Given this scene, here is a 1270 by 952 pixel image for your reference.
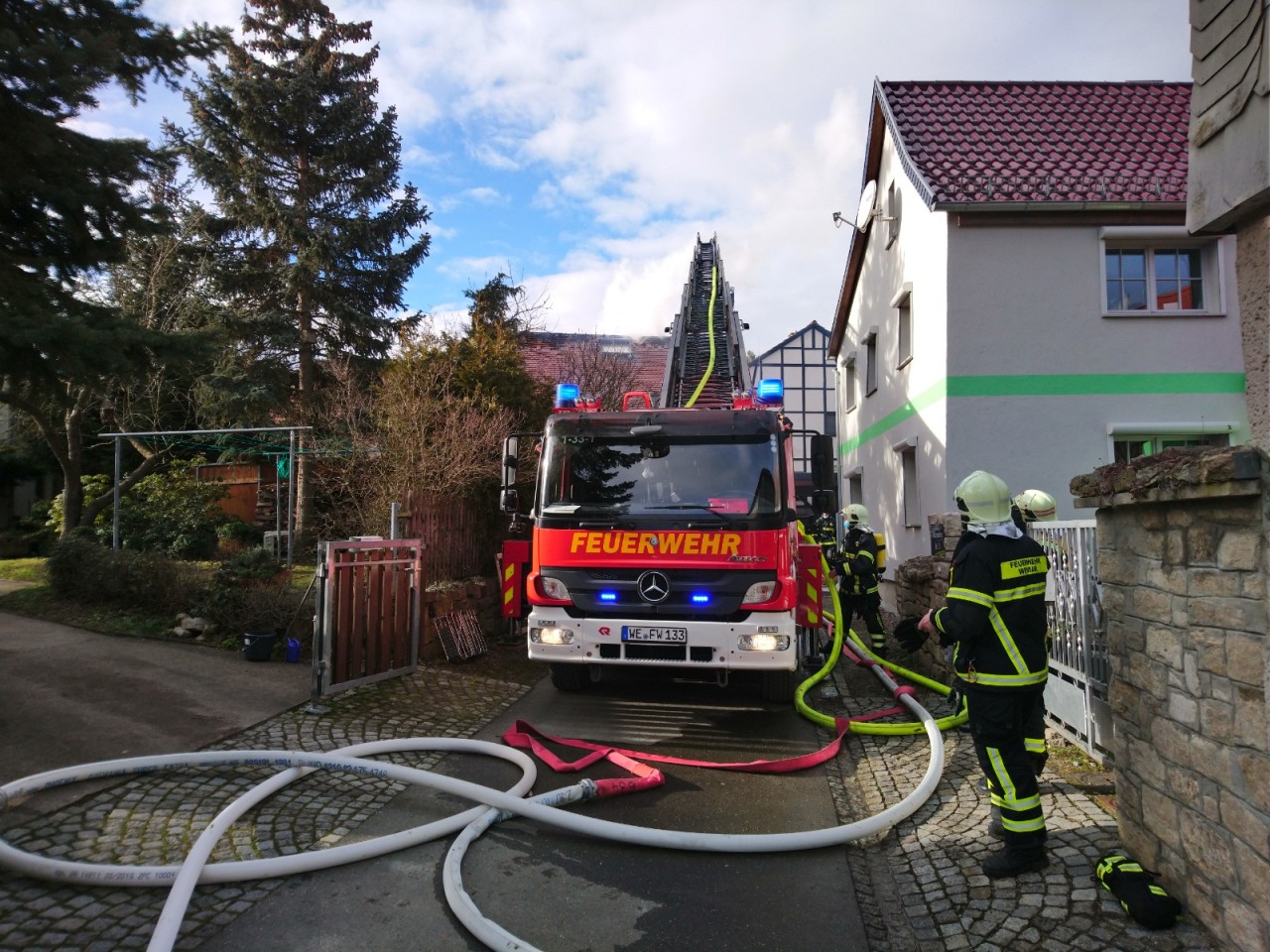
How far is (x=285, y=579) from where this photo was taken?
9.31 metres

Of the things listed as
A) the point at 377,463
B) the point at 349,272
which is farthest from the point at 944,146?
the point at 349,272

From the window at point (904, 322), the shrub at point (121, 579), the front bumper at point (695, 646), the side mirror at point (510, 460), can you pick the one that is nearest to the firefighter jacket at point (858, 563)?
the front bumper at point (695, 646)

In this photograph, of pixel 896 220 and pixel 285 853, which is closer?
pixel 285 853

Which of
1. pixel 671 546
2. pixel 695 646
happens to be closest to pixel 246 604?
pixel 671 546

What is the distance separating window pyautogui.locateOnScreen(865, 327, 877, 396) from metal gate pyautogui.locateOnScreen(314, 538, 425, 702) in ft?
35.5

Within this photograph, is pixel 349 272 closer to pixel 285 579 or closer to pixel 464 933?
pixel 285 579

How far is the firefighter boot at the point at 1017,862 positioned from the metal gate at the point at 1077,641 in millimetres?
1575

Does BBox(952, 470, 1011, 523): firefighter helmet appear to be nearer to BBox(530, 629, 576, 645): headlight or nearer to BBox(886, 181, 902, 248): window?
BBox(530, 629, 576, 645): headlight

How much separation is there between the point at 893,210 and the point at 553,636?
10882 millimetres

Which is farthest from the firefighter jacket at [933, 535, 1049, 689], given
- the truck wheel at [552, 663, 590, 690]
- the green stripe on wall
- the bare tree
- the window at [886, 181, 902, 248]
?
the window at [886, 181, 902, 248]

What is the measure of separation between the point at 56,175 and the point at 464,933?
22.0 ft

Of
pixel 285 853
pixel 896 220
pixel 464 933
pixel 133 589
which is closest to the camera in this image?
pixel 464 933

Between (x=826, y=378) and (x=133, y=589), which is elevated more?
(x=826, y=378)

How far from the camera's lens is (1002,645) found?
11.9 feet
